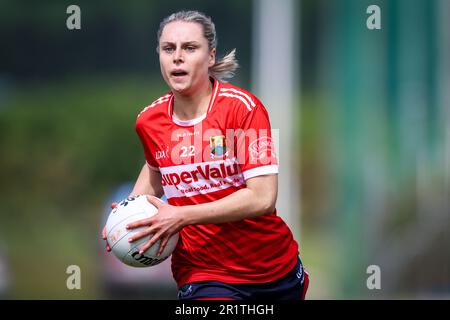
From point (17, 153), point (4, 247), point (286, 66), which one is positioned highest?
point (286, 66)

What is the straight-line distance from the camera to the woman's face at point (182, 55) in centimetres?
516

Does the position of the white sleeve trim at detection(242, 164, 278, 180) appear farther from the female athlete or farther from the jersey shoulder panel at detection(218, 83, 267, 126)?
the jersey shoulder panel at detection(218, 83, 267, 126)

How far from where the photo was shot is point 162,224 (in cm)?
498

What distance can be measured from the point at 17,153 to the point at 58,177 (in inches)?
42.3

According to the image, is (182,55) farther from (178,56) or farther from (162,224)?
(162,224)

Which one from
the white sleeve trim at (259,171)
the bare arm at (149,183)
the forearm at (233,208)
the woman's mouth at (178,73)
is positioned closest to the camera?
the forearm at (233,208)

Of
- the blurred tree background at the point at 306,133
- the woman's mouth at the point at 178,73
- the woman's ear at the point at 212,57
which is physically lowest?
the blurred tree background at the point at 306,133

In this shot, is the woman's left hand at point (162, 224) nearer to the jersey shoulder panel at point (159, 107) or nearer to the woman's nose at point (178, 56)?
the jersey shoulder panel at point (159, 107)

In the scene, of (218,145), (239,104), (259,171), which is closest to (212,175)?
(218,145)

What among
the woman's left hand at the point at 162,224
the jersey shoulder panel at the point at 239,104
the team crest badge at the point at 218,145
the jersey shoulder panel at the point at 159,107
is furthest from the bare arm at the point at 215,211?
the jersey shoulder panel at the point at 159,107

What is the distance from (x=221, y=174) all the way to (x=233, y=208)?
31 centimetres
